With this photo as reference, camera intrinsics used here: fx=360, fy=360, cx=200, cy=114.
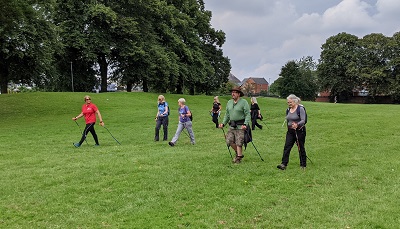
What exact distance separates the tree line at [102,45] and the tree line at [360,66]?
101ft

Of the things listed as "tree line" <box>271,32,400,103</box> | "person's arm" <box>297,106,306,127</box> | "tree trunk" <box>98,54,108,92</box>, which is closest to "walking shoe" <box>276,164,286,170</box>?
"person's arm" <box>297,106,306,127</box>

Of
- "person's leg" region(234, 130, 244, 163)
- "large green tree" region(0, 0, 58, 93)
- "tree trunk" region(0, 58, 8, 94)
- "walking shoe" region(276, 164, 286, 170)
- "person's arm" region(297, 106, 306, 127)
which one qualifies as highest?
"large green tree" region(0, 0, 58, 93)

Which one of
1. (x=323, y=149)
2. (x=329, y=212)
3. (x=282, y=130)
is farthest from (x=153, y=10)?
(x=329, y=212)

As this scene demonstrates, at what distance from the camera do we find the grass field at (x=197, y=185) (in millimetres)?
5941

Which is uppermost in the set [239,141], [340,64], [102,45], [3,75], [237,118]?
[340,64]

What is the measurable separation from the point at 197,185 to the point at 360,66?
71.4 m

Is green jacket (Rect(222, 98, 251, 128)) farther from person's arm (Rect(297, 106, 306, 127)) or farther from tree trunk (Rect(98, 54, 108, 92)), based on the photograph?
tree trunk (Rect(98, 54, 108, 92))

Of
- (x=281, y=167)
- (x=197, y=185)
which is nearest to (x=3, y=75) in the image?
(x=197, y=185)

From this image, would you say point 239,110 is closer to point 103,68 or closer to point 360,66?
point 103,68

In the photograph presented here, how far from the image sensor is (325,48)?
75438 mm

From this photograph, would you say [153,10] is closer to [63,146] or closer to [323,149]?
[63,146]

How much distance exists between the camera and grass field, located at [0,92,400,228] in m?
5.94

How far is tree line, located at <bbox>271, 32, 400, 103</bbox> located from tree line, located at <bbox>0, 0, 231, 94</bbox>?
3068 centimetres

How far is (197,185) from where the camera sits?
7.83m
